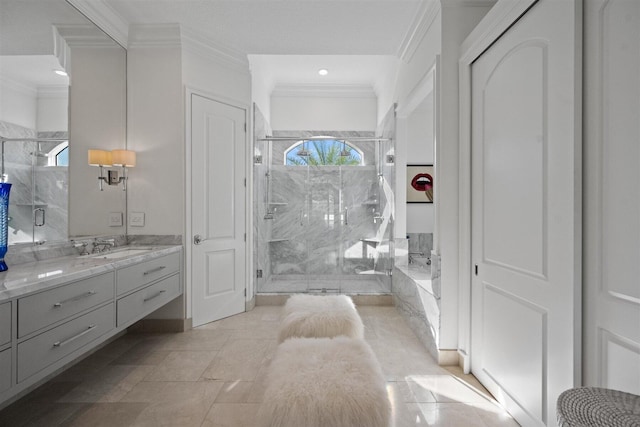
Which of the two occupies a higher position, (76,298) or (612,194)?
(612,194)

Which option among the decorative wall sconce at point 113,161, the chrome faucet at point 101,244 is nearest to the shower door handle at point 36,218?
the chrome faucet at point 101,244

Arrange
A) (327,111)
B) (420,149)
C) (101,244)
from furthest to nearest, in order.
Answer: (327,111), (420,149), (101,244)

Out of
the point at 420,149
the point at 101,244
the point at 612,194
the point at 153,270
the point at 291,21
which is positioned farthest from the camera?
the point at 420,149

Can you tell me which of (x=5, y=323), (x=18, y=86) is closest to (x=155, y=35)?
(x=18, y=86)

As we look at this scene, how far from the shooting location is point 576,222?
4.29ft

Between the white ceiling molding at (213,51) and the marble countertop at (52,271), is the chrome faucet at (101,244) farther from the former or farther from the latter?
the white ceiling molding at (213,51)

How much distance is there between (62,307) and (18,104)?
1.35 m

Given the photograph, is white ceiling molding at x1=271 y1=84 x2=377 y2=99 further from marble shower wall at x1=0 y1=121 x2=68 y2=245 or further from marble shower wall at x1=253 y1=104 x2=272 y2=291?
marble shower wall at x1=0 y1=121 x2=68 y2=245

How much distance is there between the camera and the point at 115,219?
9.41 feet

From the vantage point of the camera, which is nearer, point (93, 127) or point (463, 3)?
point (463, 3)

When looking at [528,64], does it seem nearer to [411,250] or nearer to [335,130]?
[411,250]

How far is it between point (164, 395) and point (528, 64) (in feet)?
9.32

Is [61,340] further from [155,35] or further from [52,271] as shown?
[155,35]

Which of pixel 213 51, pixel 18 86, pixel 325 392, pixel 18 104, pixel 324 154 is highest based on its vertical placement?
pixel 213 51
